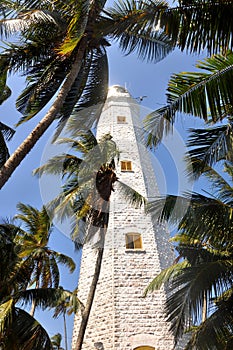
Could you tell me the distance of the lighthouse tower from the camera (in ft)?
42.1

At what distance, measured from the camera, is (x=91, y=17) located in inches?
310

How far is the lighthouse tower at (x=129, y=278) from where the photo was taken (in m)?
12.8

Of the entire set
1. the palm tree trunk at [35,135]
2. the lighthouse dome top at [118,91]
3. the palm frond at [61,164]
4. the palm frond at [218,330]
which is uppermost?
the lighthouse dome top at [118,91]

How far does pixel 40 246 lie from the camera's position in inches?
641

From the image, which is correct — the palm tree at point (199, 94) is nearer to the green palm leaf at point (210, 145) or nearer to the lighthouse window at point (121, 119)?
the green palm leaf at point (210, 145)

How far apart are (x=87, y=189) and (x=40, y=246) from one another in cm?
520

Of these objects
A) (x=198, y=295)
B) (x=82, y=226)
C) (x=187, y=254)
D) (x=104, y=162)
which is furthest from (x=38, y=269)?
(x=198, y=295)

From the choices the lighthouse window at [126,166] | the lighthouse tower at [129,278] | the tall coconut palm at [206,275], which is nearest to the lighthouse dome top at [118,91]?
the lighthouse window at [126,166]

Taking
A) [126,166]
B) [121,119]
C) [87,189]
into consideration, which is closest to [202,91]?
[87,189]

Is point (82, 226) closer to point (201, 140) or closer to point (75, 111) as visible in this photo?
point (75, 111)

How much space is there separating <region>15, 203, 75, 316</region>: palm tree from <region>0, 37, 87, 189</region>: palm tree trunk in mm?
8969

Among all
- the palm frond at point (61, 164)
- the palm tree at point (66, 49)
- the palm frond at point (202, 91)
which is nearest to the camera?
the palm frond at point (202, 91)

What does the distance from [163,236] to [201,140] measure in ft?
35.2

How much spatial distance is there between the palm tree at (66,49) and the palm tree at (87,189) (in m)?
2.76
